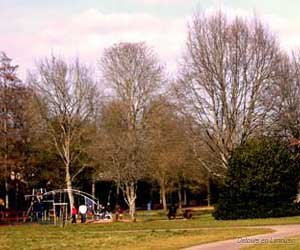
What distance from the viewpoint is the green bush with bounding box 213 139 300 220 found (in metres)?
49.3

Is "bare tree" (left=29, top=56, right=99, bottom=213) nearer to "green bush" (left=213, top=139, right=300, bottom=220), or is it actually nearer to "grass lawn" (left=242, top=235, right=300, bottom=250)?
"green bush" (left=213, top=139, right=300, bottom=220)

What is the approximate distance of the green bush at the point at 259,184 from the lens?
162 feet

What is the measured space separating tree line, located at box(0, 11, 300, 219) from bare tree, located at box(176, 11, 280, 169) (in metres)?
0.09

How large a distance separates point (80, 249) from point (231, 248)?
654 centimetres

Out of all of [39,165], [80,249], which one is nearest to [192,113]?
[39,165]

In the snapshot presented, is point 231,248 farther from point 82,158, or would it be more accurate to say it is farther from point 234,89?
point 82,158

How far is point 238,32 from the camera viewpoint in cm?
5616

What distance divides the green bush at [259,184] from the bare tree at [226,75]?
19.2 feet

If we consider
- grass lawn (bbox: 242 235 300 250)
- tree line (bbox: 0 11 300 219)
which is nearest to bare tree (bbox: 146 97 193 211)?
tree line (bbox: 0 11 300 219)

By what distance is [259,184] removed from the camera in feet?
163

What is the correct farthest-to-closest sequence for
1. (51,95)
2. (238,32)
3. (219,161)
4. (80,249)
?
(51,95) → (219,161) → (238,32) → (80,249)

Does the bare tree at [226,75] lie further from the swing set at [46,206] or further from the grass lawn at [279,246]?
the grass lawn at [279,246]

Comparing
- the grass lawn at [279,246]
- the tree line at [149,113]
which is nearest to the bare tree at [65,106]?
the tree line at [149,113]

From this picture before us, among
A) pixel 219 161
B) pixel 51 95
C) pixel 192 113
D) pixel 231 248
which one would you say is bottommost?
pixel 231 248
